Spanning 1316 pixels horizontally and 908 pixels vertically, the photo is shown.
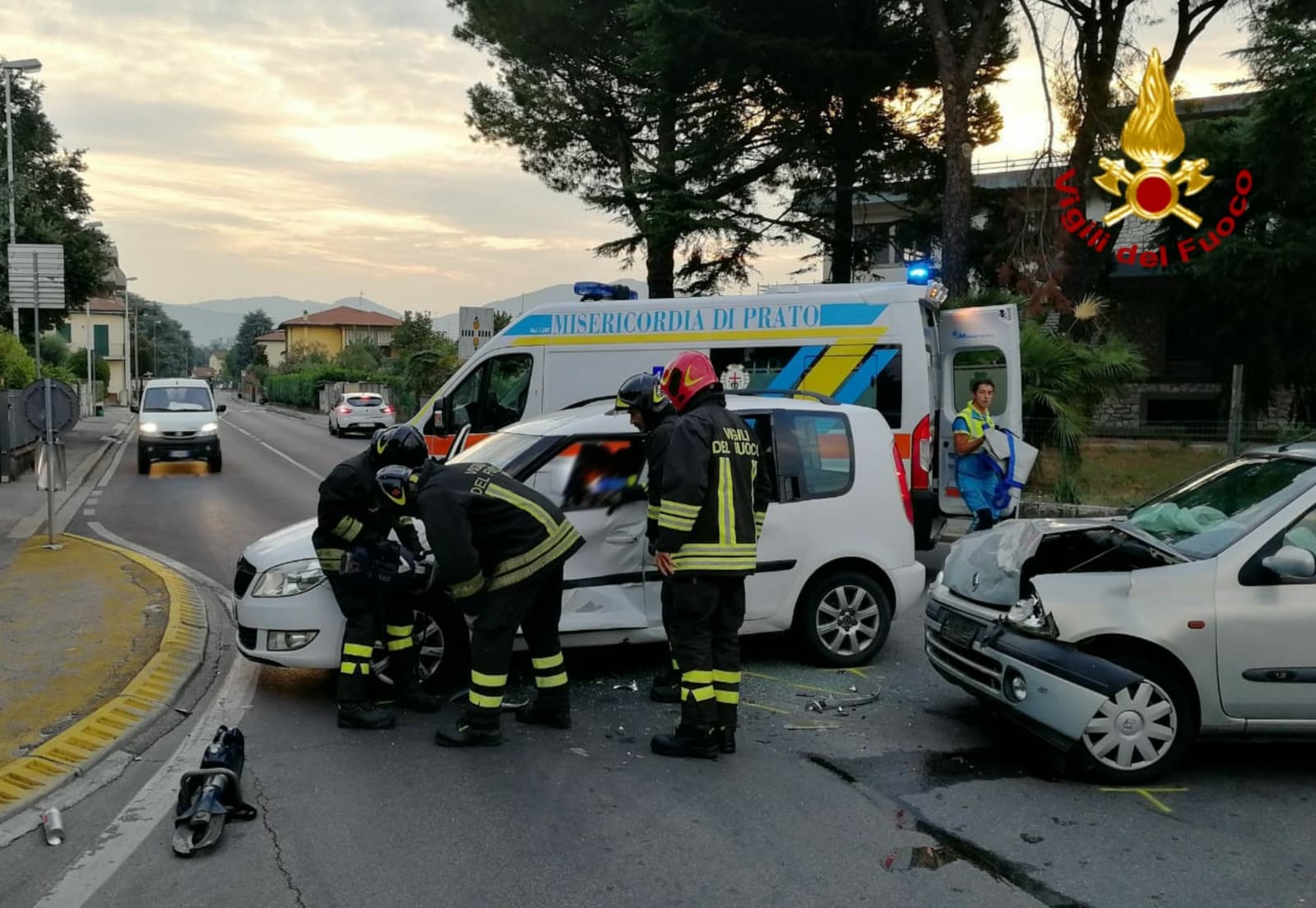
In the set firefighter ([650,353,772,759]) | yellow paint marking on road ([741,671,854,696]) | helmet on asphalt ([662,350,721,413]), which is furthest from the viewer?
yellow paint marking on road ([741,671,854,696])

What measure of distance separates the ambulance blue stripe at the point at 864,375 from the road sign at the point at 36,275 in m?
8.69

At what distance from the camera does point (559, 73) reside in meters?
23.1

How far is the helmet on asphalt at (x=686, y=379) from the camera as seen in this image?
16.4 ft

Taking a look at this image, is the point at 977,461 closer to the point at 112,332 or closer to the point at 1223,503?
the point at 1223,503

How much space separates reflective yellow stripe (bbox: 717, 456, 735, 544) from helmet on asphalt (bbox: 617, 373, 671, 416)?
454 mm

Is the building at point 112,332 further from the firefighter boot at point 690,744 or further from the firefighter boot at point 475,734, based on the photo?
the firefighter boot at point 690,744

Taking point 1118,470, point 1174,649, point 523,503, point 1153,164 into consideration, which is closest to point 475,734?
point 523,503

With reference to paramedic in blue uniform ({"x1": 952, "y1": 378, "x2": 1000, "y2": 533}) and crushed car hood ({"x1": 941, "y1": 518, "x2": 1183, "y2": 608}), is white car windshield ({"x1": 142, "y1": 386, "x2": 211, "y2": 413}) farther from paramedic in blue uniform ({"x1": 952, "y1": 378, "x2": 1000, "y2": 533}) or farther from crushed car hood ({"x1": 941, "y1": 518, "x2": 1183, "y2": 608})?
crushed car hood ({"x1": 941, "y1": 518, "x2": 1183, "y2": 608})

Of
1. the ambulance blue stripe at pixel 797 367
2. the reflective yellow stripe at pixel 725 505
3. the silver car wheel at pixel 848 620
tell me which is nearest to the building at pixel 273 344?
the ambulance blue stripe at pixel 797 367

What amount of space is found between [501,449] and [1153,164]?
59.3 feet

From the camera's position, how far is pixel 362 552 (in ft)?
16.8

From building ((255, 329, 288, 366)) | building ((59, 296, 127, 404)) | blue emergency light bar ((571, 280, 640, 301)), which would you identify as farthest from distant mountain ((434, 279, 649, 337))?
building ((255, 329, 288, 366))

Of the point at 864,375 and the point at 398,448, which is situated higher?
the point at 864,375

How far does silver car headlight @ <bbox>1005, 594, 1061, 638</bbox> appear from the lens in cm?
458
